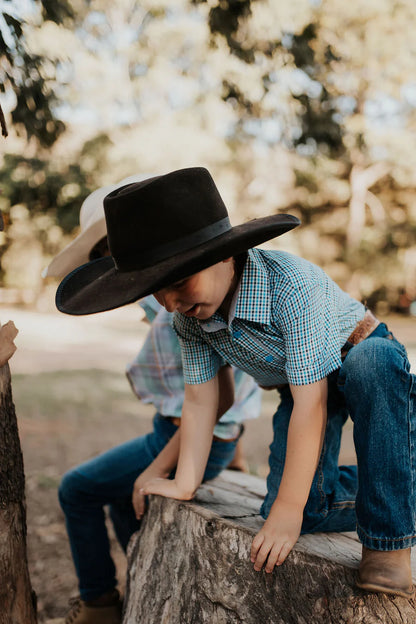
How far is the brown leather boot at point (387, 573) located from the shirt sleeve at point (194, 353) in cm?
68

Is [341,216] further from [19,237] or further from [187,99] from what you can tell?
[19,237]

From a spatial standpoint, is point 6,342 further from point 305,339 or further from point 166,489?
point 305,339

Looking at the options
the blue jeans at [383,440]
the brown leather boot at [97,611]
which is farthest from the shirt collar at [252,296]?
the brown leather boot at [97,611]

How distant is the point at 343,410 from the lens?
175 centimetres

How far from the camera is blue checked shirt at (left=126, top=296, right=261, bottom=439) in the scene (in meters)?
2.23

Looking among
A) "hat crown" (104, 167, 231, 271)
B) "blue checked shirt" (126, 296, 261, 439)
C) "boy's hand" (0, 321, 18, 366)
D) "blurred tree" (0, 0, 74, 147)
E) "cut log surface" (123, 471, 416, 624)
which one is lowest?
"cut log surface" (123, 471, 416, 624)

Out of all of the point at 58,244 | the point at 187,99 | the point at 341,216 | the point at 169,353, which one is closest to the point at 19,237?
the point at 58,244

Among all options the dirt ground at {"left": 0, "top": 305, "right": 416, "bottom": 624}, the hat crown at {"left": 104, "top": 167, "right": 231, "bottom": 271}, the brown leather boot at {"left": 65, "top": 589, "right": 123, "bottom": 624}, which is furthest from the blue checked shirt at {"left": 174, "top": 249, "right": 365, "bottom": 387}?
the dirt ground at {"left": 0, "top": 305, "right": 416, "bottom": 624}

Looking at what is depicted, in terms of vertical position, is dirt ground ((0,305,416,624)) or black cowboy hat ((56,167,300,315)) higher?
black cowboy hat ((56,167,300,315))

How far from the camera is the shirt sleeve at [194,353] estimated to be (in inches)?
69.0

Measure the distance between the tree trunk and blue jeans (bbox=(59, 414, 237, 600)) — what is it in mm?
489

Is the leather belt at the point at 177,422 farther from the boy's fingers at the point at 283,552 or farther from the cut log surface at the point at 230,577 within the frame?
the boy's fingers at the point at 283,552

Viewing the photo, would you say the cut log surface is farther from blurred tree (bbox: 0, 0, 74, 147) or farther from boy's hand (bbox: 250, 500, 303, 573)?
blurred tree (bbox: 0, 0, 74, 147)

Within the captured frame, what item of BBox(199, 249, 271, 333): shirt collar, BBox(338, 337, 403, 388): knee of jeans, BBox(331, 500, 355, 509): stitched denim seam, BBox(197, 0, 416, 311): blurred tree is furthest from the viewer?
BBox(197, 0, 416, 311): blurred tree
